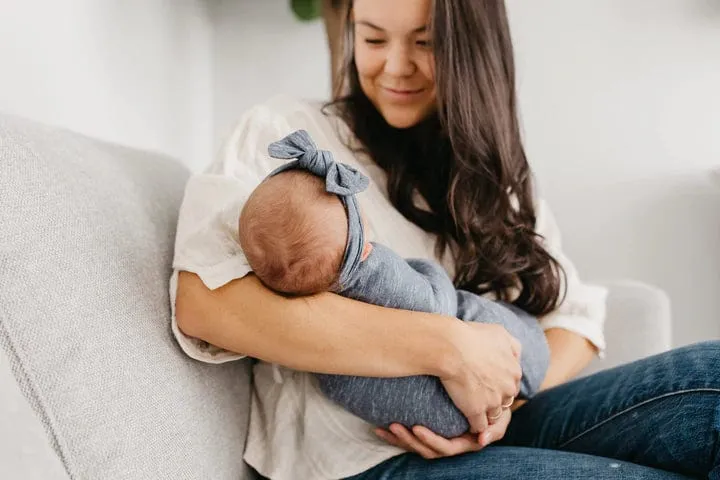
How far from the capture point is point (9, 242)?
2.03 feet

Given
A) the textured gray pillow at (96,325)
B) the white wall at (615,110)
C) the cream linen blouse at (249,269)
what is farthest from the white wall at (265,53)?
the textured gray pillow at (96,325)

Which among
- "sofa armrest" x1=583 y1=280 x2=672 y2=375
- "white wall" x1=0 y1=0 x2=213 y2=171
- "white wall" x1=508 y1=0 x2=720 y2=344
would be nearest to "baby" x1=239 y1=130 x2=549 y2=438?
"white wall" x1=0 y1=0 x2=213 y2=171

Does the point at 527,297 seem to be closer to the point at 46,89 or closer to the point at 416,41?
the point at 416,41

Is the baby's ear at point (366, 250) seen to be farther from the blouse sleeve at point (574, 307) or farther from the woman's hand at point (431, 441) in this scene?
the blouse sleeve at point (574, 307)

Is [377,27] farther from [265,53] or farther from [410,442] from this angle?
[265,53]

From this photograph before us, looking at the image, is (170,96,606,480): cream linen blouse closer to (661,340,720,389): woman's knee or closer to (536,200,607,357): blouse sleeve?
(536,200,607,357): blouse sleeve

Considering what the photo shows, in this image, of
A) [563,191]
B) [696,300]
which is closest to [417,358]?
[563,191]

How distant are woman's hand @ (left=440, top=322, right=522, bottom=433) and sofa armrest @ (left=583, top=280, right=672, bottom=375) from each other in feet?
1.77

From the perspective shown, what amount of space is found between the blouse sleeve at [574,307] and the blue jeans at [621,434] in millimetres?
122

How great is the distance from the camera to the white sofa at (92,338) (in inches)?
23.8

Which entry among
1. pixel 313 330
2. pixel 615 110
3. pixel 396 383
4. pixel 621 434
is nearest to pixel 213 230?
pixel 313 330

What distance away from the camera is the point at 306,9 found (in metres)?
1.87

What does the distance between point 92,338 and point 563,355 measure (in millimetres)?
788

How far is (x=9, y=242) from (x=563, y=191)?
64.9 inches
